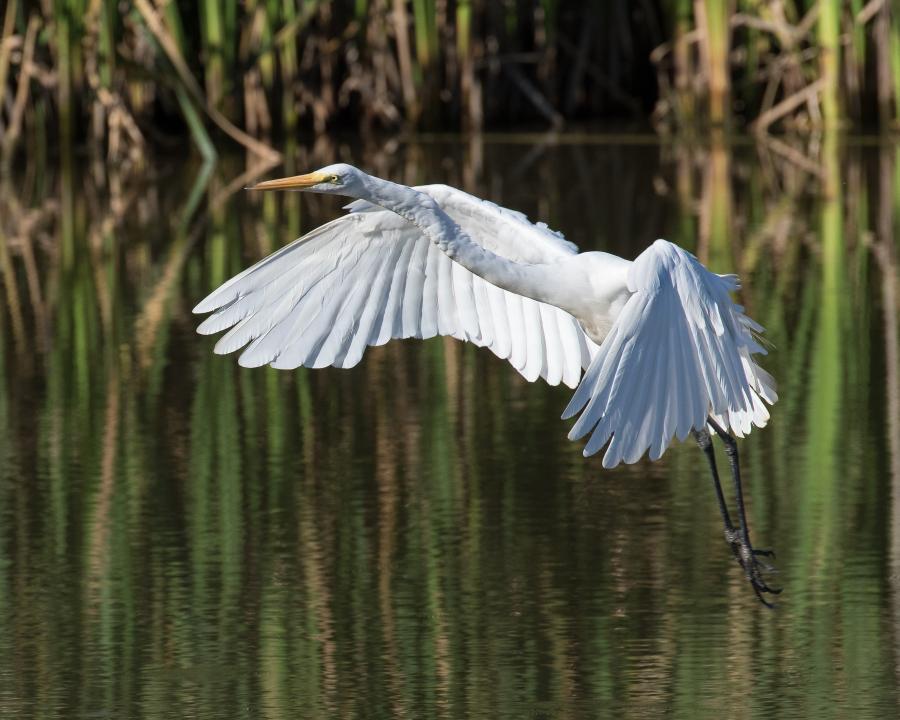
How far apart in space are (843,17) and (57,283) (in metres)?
6.74

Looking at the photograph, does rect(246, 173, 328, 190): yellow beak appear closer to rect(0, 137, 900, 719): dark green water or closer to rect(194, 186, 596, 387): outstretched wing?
rect(194, 186, 596, 387): outstretched wing

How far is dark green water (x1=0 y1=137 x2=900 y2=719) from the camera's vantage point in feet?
14.0

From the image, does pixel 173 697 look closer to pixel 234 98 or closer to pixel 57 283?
pixel 57 283

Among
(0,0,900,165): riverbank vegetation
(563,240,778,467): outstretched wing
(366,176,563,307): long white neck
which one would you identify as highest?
(0,0,900,165): riverbank vegetation

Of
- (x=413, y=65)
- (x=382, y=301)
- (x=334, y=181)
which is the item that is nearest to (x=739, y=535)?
(x=382, y=301)

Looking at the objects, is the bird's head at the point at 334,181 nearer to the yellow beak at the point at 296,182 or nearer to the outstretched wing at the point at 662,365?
the yellow beak at the point at 296,182

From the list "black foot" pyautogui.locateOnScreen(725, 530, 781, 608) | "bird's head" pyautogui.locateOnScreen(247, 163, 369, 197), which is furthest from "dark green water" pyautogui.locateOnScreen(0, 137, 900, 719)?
"bird's head" pyautogui.locateOnScreen(247, 163, 369, 197)

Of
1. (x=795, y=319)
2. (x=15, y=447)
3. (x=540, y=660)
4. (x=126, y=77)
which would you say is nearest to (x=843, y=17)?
(x=126, y=77)

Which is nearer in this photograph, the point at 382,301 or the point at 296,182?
the point at 296,182

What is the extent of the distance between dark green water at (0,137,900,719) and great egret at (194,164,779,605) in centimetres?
37

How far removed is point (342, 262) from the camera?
5.00 m

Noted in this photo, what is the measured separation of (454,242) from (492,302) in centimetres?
62

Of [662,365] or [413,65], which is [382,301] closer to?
[662,365]

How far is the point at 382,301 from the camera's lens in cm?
504
